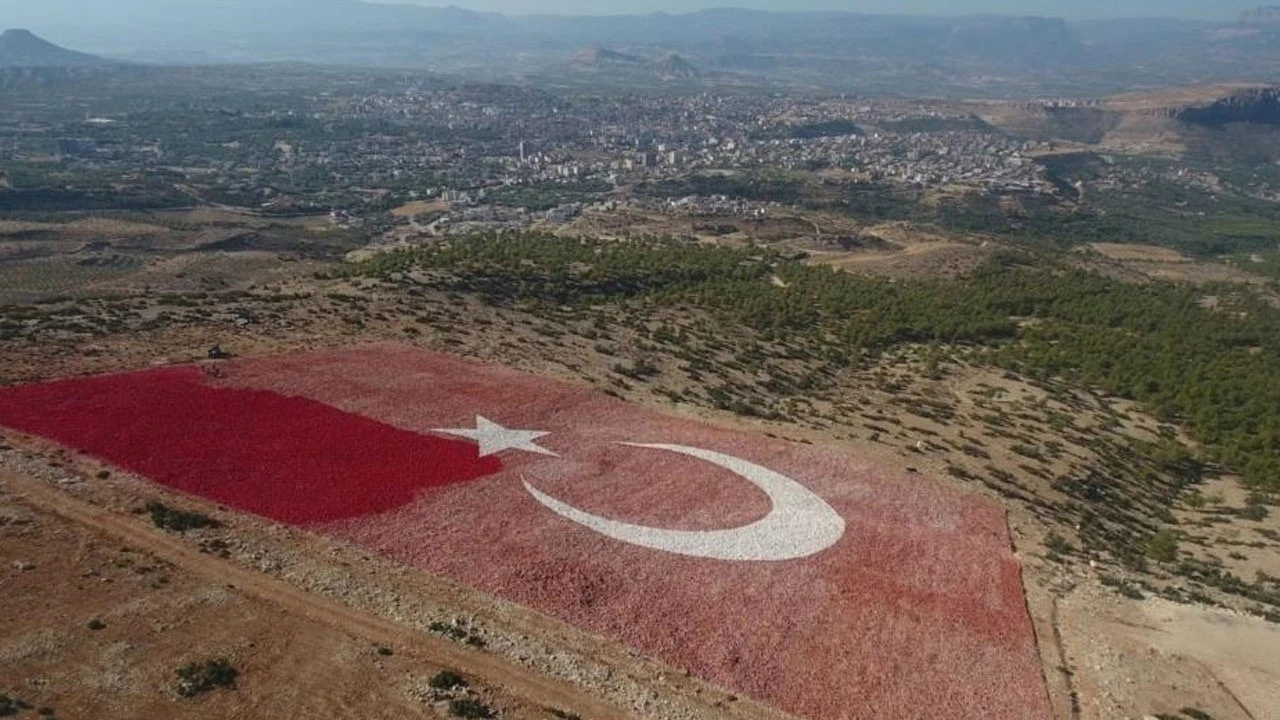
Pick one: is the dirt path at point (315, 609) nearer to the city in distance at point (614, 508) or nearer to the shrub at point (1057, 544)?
the city in distance at point (614, 508)

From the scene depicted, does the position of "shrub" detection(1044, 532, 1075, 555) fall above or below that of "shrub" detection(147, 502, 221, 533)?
below

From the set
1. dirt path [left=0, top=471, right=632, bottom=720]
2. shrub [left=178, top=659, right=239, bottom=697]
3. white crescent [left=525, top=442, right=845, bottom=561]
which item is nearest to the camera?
shrub [left=178, top=659, right=239, bottom=697]

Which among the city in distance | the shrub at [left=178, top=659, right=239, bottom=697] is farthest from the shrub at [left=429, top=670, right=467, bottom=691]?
the shrub at [left=178, top=659, right=239, bottom=697]

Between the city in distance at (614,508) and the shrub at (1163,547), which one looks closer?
the city in distance at (614,508)

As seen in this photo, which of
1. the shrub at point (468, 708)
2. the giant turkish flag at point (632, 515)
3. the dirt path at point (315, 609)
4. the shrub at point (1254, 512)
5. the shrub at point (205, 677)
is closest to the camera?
the shrub at point (205, 677)

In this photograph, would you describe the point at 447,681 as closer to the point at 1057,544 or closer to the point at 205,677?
the point at 205,677

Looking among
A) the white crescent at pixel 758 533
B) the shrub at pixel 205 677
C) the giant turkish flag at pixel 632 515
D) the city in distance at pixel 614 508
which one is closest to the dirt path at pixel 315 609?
the city in distance at pixel 614 508

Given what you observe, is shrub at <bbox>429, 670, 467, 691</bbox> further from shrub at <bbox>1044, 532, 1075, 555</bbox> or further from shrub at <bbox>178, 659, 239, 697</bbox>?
shrub at <bbox>1044, 532, 1075, 555</bbox>
